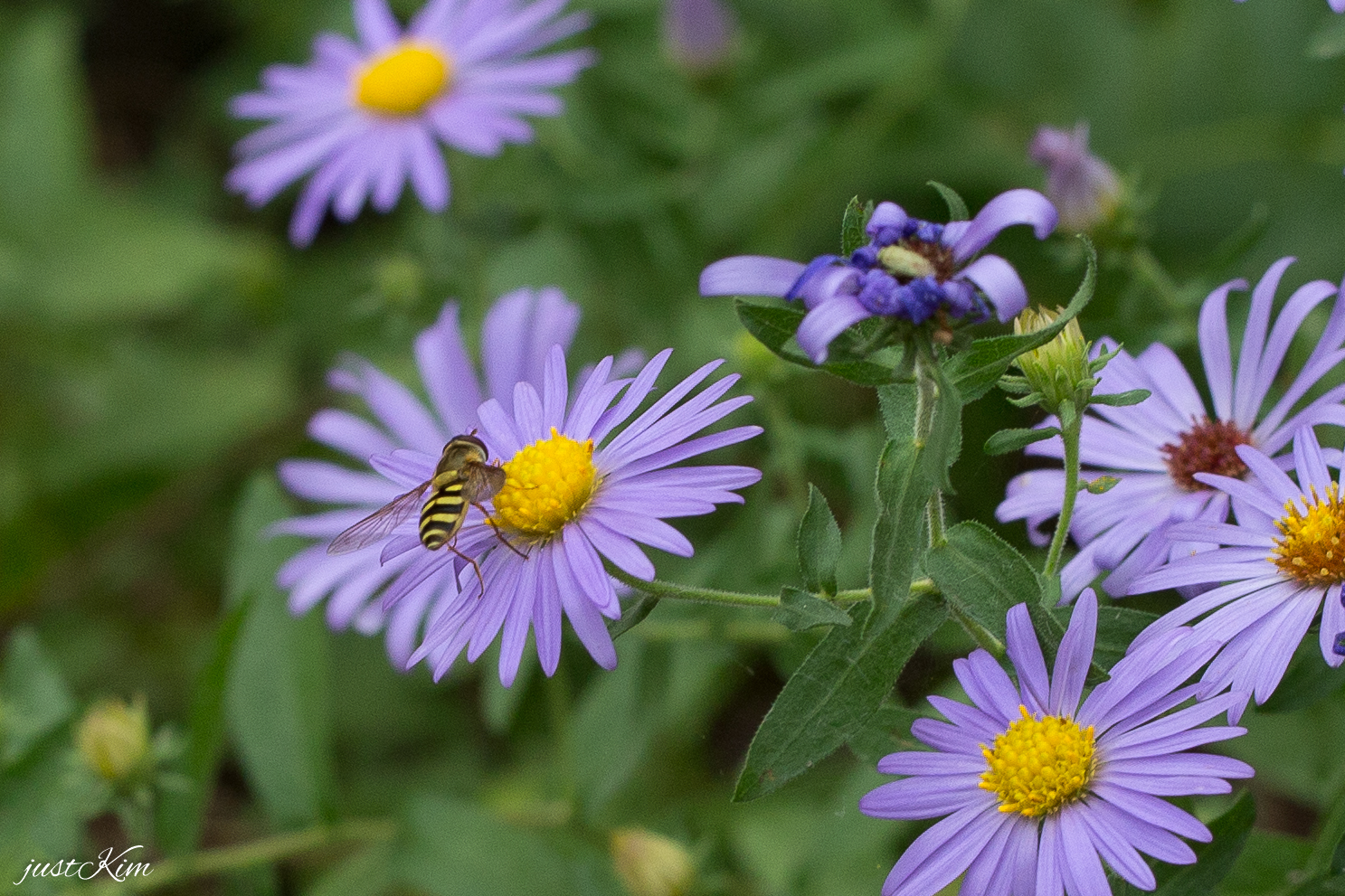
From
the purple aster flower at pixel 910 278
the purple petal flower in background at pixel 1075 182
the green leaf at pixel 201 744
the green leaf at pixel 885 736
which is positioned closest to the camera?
the purple aster flower at pixel 910 278

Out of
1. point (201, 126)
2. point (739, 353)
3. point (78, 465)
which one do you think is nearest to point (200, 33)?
point (201, 126)

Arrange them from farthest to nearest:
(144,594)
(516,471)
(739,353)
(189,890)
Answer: (144,594) < (189,890) < (739,353) < (516,471)

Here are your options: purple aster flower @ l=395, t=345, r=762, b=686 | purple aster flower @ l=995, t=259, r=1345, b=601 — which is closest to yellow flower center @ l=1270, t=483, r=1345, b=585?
purple aster flower @ l=995, t=259, r=1345, b=601

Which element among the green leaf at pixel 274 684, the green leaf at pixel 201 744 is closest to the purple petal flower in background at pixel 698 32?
the green leaf at pixel 274 684

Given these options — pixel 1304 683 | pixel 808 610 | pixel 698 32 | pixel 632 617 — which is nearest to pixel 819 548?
pixel 808 610

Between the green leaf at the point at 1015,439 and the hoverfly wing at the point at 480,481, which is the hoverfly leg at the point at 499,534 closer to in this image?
the hoverfly wing at the point at 480,481

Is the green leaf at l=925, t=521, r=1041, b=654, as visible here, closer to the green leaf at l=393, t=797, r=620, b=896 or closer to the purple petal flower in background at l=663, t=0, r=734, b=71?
the green leaf at l=393, t=797, r=620, b=896

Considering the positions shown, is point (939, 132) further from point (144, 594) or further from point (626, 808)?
point (144, 594)
